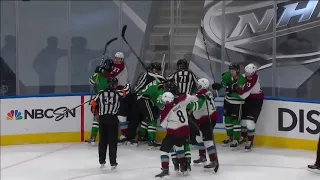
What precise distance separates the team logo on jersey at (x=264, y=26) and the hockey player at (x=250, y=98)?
1.89 meters

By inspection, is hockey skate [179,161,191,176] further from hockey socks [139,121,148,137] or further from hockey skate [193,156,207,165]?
hockey socks [139,121,148,137]

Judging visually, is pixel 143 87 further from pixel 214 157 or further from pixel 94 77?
pixel 214 157

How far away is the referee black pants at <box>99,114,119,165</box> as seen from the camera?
6965 millimetres

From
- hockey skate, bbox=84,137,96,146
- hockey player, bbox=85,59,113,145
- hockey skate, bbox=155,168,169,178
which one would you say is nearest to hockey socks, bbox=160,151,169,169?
hockey skate, bbox=155,168,169,178

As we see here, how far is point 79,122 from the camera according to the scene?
29.5 feet

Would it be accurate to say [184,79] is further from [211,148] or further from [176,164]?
[176,164]

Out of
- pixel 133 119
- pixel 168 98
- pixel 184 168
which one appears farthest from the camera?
pixel 133 119

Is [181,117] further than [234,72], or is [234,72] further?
[234,72]

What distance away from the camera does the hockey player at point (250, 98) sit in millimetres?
8227

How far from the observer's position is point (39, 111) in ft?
29.1

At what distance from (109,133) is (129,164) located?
67cm

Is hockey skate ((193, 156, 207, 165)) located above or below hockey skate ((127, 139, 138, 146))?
below

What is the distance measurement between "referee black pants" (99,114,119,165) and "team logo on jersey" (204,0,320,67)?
3858 mm

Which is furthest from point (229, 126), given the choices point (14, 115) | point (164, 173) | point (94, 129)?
point (14, 115)
